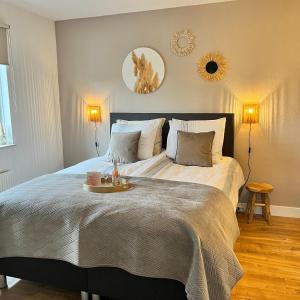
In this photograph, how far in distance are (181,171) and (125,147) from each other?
0.76 metres

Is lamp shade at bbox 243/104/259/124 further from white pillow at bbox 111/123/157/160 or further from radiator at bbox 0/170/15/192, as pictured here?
radiator at bbox 0/170/15/192

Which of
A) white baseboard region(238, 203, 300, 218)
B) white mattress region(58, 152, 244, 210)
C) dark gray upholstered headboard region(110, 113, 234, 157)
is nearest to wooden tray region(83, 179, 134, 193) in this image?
white mattress region(58, 152, 244, 210)

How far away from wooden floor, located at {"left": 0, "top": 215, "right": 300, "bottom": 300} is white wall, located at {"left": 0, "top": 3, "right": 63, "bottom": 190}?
5.62 ft

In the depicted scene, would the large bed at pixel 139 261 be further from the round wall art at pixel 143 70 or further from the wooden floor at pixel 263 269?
the round wall art at pixel 143 70

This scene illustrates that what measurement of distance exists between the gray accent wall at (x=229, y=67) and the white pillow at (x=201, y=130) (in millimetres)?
291

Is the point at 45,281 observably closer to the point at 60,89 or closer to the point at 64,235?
the point at 64,235

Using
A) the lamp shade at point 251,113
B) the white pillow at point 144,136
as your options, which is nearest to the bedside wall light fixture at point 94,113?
the white pillow at point 144,136

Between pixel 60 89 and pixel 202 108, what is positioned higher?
pixel 60 89

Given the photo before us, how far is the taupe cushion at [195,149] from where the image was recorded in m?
3.19

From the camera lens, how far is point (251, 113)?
351cm

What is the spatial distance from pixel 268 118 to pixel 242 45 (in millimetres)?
908

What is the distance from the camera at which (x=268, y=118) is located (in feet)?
11.7

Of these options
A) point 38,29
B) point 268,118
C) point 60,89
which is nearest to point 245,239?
point 268,118

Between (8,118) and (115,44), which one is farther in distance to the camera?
(115,44)
